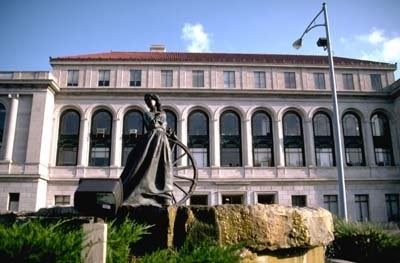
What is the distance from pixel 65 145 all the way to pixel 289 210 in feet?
107

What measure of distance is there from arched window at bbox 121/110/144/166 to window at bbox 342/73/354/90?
22207 millimetres

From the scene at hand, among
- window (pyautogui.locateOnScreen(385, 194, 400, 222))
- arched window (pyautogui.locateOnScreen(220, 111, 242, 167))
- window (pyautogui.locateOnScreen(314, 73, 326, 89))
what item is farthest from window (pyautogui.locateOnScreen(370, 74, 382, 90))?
arched window (pyautogui.locateOnScreen(220, 111, 242, 167))

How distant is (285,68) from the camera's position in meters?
37.2

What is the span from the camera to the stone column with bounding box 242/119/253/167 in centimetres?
3427

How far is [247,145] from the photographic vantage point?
34.7 meters

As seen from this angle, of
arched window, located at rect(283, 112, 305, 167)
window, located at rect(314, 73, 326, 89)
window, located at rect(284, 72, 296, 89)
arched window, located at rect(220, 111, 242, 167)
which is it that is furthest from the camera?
window, located at rect(314, 73, 326, 89)

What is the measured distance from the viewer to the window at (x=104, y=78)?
36031 mm

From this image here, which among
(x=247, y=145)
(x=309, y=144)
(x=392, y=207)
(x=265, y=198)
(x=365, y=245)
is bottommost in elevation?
(x=365, y=245)

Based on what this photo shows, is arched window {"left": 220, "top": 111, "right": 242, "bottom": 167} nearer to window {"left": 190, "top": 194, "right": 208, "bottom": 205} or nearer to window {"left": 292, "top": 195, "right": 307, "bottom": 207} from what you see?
window {"left": 190, "top": 194, "right": 208, "bottom": 205}

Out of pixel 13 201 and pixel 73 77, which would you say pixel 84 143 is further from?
pixel 13 201

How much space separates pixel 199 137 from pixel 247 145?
4.94 m

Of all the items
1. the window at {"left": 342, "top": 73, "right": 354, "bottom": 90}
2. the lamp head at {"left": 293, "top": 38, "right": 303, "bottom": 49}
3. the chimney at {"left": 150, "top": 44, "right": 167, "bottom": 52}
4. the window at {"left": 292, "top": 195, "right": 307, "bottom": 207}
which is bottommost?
the window at {"left": 292, "top": 195, "right": 307, "bottom": 207}

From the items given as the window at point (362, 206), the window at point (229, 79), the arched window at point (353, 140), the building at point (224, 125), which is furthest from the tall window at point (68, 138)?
the window at point (362, 206)

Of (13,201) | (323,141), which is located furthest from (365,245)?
(13,201)
